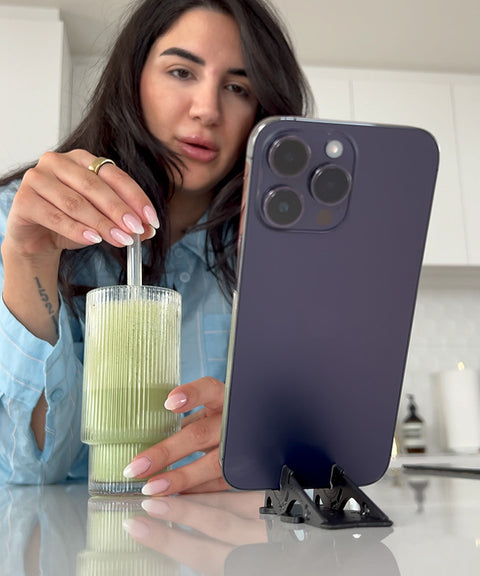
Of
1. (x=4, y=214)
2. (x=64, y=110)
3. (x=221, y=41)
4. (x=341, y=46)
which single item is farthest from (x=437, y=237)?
(x=4, y=214)

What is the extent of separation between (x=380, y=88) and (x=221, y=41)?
180 cm

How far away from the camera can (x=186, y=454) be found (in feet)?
1.69

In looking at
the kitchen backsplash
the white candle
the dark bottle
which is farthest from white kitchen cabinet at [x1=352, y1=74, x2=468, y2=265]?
the dark bottle

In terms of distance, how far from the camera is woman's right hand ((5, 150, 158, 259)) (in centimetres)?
51

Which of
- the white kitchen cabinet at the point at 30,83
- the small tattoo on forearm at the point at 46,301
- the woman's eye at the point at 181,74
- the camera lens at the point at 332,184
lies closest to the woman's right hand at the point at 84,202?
the small tattoo on forearm at the point at 46,301

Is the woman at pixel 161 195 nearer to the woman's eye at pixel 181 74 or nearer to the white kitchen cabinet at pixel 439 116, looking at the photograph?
the woman's eye at pixel 181 74

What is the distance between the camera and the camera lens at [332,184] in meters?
0.33

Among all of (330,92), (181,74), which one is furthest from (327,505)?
(330,92)

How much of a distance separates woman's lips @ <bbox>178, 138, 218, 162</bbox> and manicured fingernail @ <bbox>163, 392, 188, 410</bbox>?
0.53 meters

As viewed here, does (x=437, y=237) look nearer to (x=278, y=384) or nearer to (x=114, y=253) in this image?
(x=114, y=253)

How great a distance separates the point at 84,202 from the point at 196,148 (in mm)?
455

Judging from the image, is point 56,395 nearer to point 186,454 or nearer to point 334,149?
point 186,454

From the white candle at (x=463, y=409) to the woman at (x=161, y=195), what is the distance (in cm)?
165

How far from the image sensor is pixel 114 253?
35.3 inches
